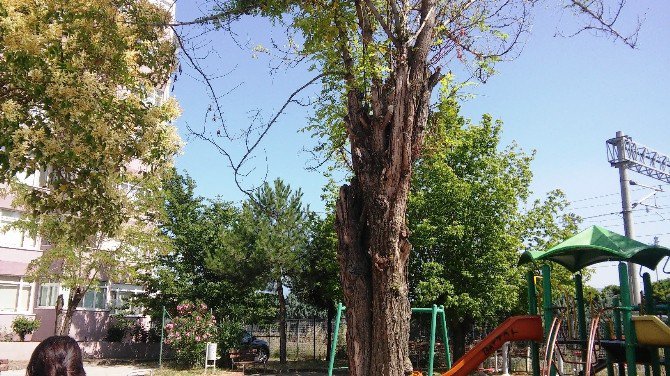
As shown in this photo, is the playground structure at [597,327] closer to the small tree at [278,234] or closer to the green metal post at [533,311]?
the green metal post at [533,311]

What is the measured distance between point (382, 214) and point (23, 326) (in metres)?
25.0

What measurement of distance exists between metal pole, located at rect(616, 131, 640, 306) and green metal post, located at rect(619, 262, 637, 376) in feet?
32.7

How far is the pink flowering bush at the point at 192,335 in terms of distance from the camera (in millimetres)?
24906

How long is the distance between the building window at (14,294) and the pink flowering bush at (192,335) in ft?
23.9


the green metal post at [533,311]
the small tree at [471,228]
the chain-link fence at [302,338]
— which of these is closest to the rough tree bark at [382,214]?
the green metal post at [533,311]

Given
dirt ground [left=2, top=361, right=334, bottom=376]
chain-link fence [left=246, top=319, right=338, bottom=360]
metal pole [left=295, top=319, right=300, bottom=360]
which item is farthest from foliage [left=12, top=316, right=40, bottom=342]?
metal pole [left=295, top=319, right=300, bottom=360]

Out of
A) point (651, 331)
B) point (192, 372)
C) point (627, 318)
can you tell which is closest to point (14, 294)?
point (192, 372)

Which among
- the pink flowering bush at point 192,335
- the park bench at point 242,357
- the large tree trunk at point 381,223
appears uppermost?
the large tree trunk at point 381,223

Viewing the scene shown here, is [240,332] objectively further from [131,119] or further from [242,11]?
[242,11]

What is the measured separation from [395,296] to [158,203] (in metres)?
19.6

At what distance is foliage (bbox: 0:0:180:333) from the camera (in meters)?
8.04

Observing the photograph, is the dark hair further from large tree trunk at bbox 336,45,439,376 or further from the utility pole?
the utility pole

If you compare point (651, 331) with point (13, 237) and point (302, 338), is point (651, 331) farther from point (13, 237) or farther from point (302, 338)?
point (13, 237)

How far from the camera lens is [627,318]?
8.46 meters
